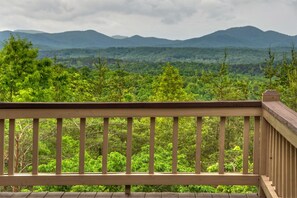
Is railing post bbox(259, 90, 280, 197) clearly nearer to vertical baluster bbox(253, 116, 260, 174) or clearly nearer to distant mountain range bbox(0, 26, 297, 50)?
vertical baluster bbox(253, 116, 260, 174)

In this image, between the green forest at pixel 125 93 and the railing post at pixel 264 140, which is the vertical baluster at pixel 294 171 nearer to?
the railing post at pixel 264 140

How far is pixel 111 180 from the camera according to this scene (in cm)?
352

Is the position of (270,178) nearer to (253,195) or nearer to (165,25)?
(253,195)

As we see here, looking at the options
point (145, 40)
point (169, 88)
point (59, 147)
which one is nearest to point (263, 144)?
point (59, 147)

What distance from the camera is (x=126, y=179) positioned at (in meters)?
3.52

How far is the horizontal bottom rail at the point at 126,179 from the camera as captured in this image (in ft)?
11.5

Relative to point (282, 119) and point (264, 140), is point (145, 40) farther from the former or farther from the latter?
point (282, 119)

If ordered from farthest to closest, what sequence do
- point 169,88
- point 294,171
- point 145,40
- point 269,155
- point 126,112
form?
point 145,40 → point 169,88 → point 126,112 → point 269,155 → point 294,171

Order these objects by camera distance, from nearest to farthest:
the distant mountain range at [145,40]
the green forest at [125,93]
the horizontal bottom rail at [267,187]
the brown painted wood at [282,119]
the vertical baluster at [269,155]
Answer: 1. the brown painted wood at [282,119]
2. the horizontal bottom rail at [267,187]
3. the vertical baluster at [269,155]
4. the green forest at [125,93]
5. the distant mountain range at [145,40]

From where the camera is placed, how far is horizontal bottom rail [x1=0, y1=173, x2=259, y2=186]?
349 cm

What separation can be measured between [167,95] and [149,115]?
27.6 m

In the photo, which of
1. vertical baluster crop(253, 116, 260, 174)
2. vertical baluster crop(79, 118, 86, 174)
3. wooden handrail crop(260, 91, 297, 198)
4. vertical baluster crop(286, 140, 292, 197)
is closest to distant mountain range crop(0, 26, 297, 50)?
vertical baluster crop(253, 116, 260, 174)

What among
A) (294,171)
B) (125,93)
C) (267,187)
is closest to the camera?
(294,171)

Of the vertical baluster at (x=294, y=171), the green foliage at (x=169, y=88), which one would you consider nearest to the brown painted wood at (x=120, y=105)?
the vertical baluster at (x=294, y=171)
